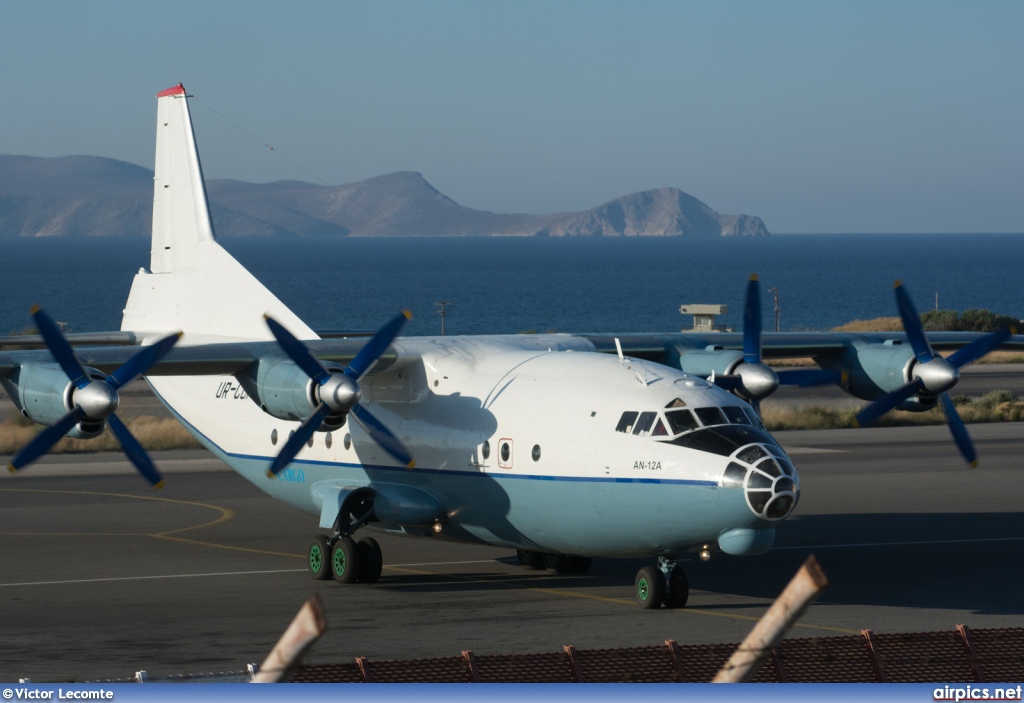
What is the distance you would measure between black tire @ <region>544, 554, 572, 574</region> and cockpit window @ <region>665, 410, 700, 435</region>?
16.1 feet

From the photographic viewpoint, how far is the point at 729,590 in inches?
905

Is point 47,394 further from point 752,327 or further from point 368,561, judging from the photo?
point 752,327

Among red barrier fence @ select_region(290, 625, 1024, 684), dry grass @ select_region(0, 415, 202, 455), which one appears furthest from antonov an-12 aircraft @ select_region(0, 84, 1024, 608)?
dry grass @ select_region(0, 415, 202, 455)

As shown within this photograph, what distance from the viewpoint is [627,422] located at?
2083cm

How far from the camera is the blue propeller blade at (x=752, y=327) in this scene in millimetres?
24578

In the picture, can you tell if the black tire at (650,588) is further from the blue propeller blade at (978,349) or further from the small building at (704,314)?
the small building at (704,314)

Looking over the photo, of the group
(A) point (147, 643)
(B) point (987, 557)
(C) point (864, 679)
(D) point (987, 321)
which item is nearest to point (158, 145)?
(A) point (147, 643)

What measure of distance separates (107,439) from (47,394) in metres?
27.1

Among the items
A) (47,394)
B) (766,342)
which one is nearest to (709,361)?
(766,342)

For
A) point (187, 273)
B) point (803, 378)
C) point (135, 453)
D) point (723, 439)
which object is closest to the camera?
point (723, 439)

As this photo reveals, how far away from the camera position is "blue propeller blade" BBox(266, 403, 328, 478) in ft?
70.1

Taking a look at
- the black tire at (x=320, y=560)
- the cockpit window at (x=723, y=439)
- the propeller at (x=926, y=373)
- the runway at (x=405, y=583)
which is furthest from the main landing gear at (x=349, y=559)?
the propeller at (x=926, y=373)

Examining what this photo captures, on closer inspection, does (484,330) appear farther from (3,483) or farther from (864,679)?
(864,679)

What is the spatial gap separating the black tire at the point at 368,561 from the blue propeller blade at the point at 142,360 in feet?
16.4
